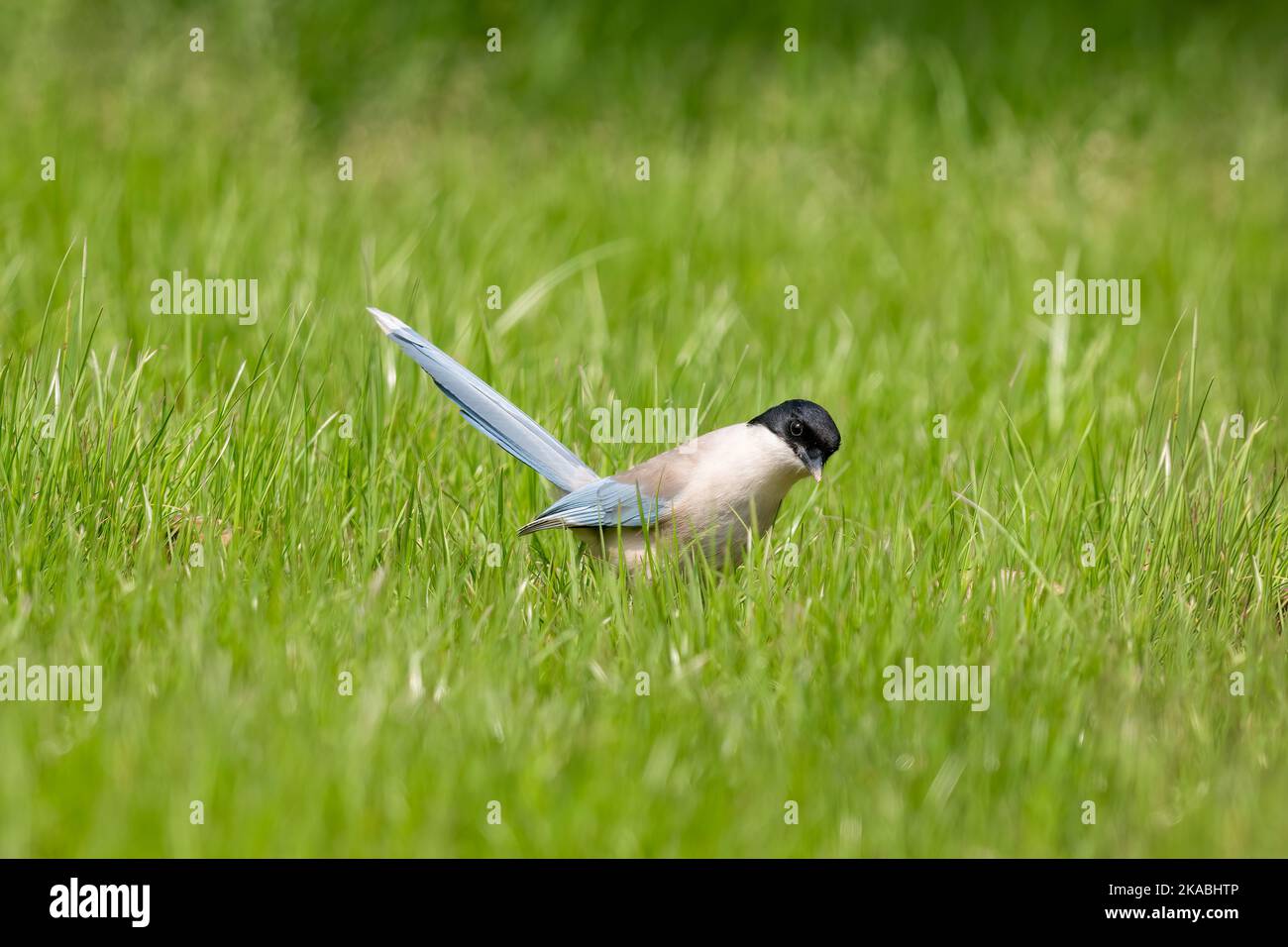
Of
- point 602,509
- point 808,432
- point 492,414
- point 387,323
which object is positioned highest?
point 387,323

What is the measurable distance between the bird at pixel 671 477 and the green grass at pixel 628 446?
0.14 metres

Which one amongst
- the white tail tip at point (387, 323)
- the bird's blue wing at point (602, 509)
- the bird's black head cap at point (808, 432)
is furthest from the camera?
the white tail tip at point (387, 323)

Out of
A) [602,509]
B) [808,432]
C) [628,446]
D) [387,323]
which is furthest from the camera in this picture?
[628,446]

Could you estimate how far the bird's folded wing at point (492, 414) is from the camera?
4484 mm

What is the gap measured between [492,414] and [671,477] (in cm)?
55

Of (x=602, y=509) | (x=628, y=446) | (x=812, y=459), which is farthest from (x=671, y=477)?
(x=628, y=446)

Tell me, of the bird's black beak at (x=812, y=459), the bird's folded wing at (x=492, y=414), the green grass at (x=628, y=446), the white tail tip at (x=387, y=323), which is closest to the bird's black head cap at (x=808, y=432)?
the bird's black beak at (x=812, y=459)

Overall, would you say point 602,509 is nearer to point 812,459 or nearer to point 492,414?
point 492,414

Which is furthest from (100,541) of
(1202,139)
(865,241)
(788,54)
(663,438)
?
(1202,139)

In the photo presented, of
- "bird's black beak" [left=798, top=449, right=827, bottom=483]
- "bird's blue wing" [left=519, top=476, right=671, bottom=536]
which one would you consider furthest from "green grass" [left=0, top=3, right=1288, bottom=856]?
"bird's black beak" [left=798, top=449, right=827, bottom=483]

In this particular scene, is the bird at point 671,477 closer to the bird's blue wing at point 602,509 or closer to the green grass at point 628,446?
the bird's blue wing at point 602,509

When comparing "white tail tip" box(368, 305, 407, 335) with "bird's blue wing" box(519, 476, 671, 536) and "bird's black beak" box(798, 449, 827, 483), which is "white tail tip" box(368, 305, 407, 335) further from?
"bird's black beak" box(798, 449, 827, 483)

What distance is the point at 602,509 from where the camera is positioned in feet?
14.4

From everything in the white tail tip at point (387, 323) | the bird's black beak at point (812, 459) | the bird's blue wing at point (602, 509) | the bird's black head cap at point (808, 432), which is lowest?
the bird's blue wing at point (602, 509)
